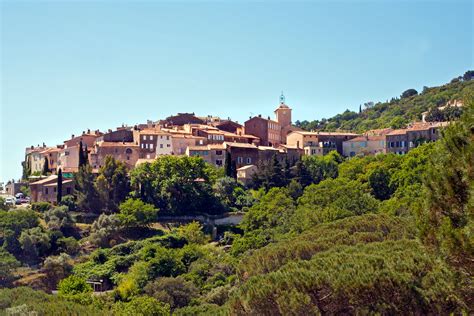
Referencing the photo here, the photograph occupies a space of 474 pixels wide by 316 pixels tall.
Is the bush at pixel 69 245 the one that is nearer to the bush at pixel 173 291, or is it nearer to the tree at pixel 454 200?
the bush at pixel 173 291

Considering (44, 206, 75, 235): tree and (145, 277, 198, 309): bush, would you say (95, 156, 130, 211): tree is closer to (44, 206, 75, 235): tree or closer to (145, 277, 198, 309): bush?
(44, 206, 75, 235): tree

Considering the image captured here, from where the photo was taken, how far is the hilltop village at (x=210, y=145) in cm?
6969

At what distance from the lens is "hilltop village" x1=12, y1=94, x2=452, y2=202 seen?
229 feet

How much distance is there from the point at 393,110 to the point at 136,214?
234ft

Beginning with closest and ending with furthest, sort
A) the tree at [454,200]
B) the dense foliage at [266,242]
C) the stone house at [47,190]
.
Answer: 1. the tree at [454,200]
2. the dense foliage at [266,242]
3. the stone house at [47,190]

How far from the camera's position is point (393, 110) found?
389 feet

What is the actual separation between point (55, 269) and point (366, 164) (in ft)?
98.6

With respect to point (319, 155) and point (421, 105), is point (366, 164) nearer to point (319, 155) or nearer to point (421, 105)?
point (319, 155)

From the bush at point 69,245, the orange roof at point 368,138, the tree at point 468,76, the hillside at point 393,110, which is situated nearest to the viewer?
the bush at point 69,245

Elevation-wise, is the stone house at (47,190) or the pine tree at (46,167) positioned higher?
the pine tree at (46,167)

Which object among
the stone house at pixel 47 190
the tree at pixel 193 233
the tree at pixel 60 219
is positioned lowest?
the tree at pixel 193 233

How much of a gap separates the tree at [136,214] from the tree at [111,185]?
151 inches

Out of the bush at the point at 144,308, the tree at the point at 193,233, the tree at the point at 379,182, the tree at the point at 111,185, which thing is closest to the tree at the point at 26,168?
the tree at the point at 111,185

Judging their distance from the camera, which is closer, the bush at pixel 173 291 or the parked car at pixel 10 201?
the bush at pixel 173 291
